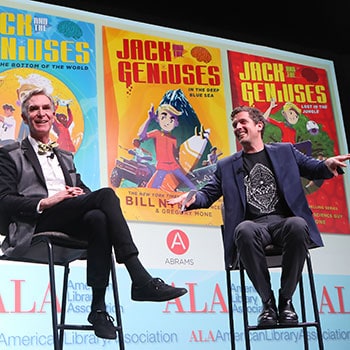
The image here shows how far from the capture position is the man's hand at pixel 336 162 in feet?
8.55

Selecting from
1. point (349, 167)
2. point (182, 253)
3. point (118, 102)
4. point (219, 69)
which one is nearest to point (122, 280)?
point (182, 253)

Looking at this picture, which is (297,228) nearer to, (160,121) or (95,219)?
(95,219)

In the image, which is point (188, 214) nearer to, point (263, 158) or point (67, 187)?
point (263, 158)

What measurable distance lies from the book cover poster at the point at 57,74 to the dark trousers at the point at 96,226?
1.33 metres

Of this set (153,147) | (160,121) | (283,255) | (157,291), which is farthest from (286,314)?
(160,121)

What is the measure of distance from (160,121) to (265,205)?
1.51 meters

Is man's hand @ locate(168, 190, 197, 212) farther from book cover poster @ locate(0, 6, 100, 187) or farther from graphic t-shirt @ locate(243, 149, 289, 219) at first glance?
book cover poster @ locate(0, 6, 100, 187)

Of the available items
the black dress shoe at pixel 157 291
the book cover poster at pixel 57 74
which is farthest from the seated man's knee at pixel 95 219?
the book cover poster at pixel 57 74

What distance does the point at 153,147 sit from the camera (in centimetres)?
398

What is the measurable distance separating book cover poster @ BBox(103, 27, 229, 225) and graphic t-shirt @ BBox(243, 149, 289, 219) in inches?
45.9

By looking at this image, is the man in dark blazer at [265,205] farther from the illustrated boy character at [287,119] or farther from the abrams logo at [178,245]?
the illustrated boy character at [287,119]

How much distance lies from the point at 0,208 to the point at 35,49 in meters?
1.71

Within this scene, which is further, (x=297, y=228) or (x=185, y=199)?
(x=185, y=199)

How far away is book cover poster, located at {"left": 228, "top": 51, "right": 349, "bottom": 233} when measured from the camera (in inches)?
173
